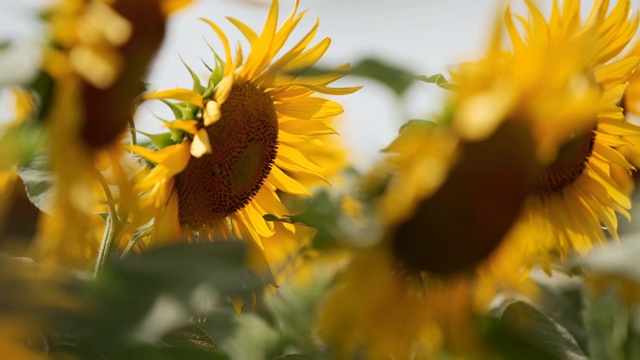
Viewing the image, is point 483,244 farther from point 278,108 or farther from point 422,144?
point 278,108

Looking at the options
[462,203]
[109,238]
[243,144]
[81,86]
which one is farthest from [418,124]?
[243,144]

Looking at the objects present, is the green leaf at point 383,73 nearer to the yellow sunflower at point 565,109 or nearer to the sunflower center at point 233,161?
the yellow sunflower at point 565,109

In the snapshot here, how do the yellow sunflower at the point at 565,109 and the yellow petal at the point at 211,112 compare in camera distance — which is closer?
the yellow sunflower at the point at 565,109

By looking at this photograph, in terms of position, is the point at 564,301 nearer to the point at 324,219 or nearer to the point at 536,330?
the point at 536,330

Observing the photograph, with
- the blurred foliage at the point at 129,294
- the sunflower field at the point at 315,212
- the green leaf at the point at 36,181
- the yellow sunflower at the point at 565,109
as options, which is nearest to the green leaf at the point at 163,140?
the sunflower field at the point at 315,212

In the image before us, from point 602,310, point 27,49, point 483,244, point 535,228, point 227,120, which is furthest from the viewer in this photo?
point 602,310

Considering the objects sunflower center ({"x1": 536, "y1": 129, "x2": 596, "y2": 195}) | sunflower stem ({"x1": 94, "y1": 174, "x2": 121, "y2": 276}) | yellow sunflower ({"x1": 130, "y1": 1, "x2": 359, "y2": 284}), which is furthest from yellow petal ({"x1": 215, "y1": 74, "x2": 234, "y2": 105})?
sunflower center ({"x1": 536, "y1": 129, "x2": 596, "y2": 195})

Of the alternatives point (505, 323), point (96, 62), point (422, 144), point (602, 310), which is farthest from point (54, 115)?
point (602, 310)
